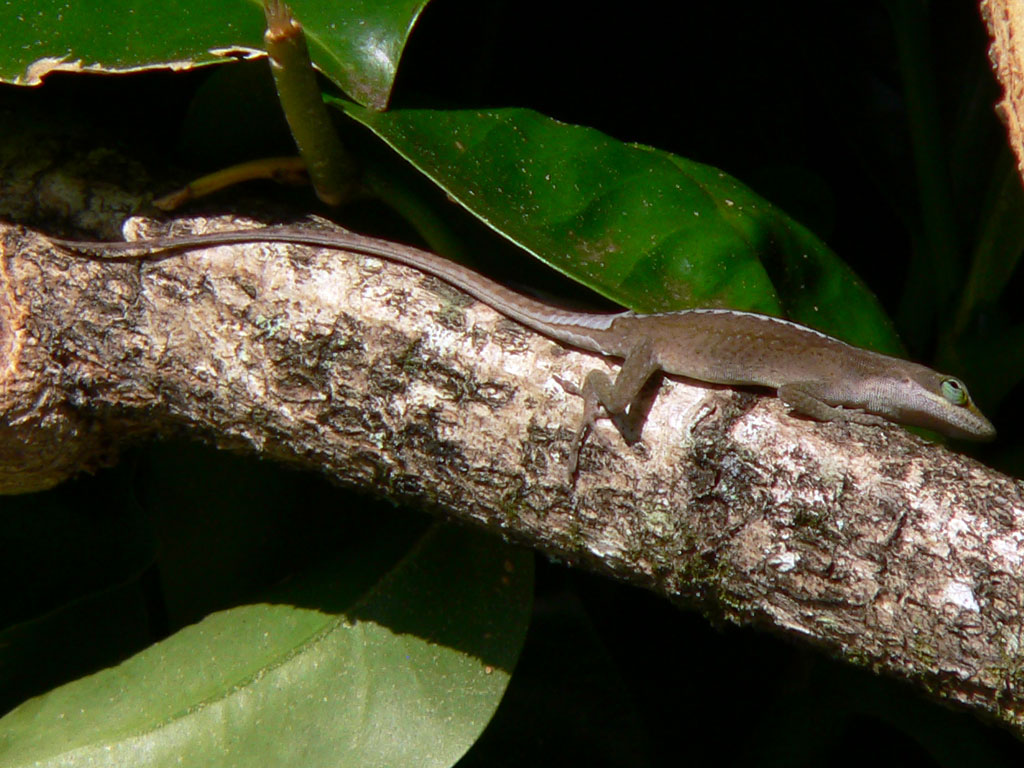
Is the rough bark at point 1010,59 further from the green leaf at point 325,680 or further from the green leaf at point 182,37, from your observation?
the green leaf at point 325,680

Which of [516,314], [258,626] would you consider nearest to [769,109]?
[516,314]

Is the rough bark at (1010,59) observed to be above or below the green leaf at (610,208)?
above

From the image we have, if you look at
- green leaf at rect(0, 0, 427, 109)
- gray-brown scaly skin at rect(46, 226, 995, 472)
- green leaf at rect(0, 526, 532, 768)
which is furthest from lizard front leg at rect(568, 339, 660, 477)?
green leaf at rect(0, 0, 427, 109)

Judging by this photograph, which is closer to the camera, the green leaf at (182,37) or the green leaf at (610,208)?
the green leaf at (182,37)

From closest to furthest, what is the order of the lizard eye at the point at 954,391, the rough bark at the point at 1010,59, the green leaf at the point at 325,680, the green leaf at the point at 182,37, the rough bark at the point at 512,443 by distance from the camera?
the rough bark at the point at 512,443 < the green leaf at the point at 182,37 < the rough bark at the point at 1010,59 < the green leaf at the point at 325,680 < the lizard eye at the point at 954,391

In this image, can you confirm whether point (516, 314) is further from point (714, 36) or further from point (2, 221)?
point (714, 36)

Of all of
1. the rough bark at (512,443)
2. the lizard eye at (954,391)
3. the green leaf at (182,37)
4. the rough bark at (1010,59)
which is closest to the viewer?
the rough bark at (512,443)

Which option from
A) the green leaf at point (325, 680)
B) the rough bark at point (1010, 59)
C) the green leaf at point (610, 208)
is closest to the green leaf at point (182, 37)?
the green leaf at point (610, 208)
